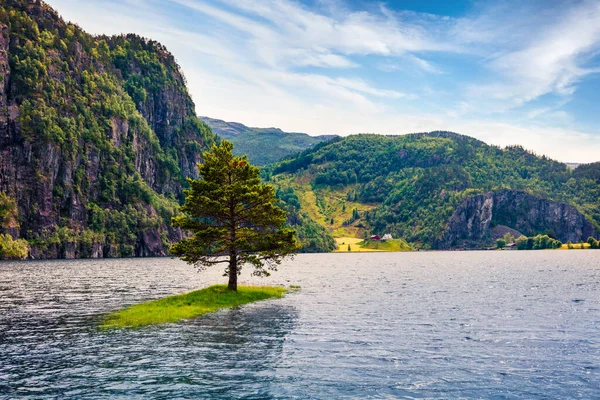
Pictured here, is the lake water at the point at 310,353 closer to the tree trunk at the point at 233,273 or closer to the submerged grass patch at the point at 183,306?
the submerged grass patch at the point at 183,306

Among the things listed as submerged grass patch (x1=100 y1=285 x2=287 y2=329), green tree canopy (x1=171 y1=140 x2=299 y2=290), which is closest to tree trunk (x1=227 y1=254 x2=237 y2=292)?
green tree canopy (x1=171 y1=140 x2=299 y2=290)

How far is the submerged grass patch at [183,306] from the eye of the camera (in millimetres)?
47094

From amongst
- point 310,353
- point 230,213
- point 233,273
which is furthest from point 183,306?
point 310,353

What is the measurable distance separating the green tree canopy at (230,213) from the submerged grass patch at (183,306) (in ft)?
13.3

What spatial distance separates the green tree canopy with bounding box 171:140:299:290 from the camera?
198ft

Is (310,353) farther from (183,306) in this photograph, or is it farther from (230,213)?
(230,213)

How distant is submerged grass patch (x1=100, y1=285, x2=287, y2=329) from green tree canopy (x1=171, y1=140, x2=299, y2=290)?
4044mm

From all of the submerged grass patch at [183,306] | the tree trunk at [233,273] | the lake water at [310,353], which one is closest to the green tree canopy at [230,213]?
the tree trunk at [233,273]

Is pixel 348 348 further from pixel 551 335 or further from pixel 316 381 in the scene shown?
pixel 551 335

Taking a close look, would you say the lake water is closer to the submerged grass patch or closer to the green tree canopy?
the submerged grass patch

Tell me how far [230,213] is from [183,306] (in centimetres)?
1314

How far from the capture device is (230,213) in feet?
205

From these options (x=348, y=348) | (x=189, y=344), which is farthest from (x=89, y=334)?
(x=348, y=348)

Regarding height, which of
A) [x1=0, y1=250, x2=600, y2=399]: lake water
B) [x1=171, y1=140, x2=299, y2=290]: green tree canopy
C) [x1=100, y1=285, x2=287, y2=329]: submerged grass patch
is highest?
[x1=171, y1=140, x2=299, y2=290]: green tree canopy
